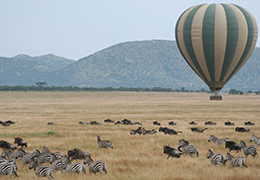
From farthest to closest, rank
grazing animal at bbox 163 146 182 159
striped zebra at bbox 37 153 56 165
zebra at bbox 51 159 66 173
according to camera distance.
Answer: grazing animal at bbox 163 146 182 159
striped zebra at bbox 37 153 56 165
zebra at bbox 51 159 66 173

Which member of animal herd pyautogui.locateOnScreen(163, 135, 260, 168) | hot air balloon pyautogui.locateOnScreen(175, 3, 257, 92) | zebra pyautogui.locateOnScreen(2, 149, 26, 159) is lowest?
zebra pyautogui.locateOnScreen(2, 149, 26, 159)

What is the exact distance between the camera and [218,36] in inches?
2226

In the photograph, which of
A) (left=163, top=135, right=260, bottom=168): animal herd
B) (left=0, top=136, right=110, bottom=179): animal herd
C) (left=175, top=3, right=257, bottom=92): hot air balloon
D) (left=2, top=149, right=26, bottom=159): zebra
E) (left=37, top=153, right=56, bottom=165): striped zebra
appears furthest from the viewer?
(left=175, top=3, right=257, bottom=92): hot air balloon

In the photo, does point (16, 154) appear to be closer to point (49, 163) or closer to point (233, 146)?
point (49, 163)

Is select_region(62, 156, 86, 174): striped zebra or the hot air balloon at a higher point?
the hot air balloon

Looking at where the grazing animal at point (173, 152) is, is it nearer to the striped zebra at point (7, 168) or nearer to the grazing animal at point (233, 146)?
the grazing animal at point (233, 146)

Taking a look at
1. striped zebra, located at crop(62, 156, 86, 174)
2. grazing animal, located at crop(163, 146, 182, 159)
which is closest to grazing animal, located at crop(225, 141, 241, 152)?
grazing animal, located at crop(163, 146, 182, 159)

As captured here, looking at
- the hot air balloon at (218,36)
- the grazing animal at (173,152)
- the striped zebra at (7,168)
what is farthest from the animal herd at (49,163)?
the hot air balloon at (218,36)

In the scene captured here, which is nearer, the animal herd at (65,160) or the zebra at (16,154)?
the animal herd at (65,160)

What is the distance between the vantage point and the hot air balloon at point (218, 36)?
5581 cm

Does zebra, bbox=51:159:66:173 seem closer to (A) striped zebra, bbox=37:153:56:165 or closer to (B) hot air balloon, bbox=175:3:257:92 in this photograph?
(A) striped zebra, bbox=37:153:56:165

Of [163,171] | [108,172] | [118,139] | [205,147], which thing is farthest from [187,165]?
[118,139]

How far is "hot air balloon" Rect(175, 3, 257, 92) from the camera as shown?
55.8 metres

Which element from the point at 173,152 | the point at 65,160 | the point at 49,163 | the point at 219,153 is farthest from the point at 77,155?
the point at 219,153
